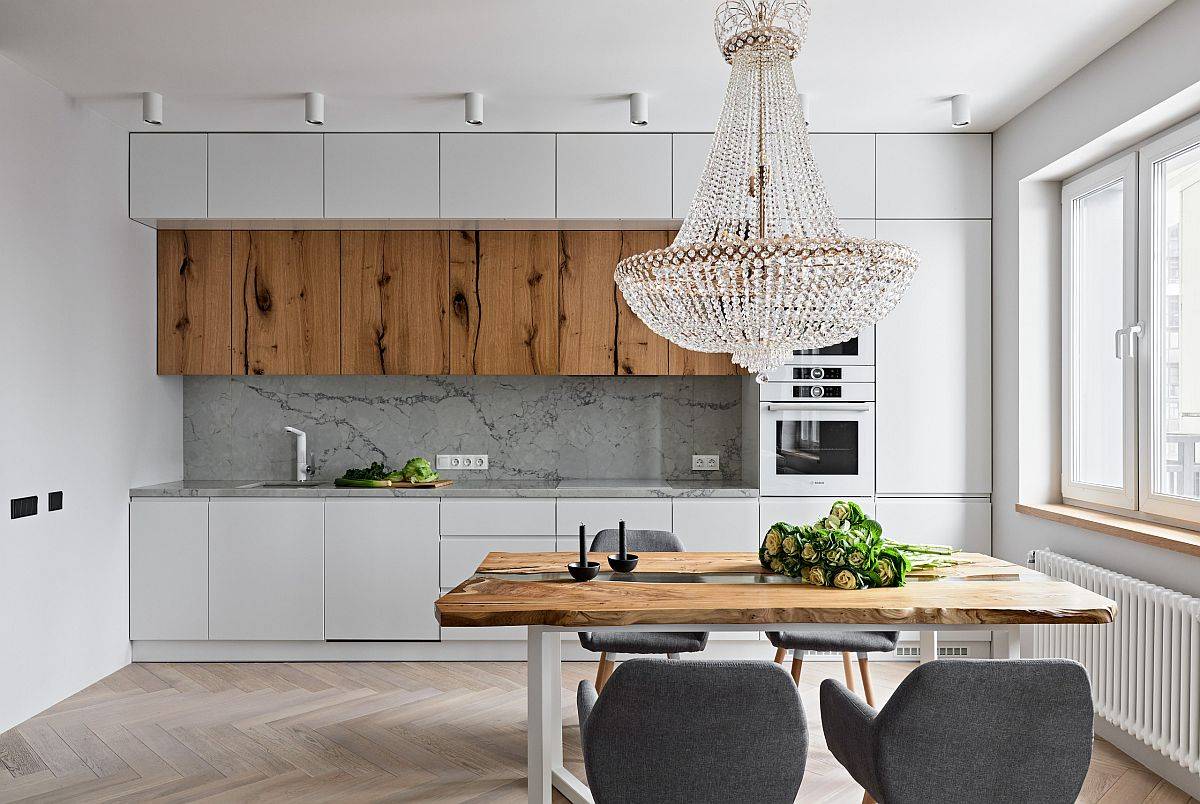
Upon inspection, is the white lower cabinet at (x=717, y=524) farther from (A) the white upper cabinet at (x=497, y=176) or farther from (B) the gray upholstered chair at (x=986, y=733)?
(B) the gray upholstered chair at (x=986, y=733)

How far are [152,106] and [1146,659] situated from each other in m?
4.32

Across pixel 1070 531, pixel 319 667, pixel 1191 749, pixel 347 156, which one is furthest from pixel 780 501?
pixel 347 156

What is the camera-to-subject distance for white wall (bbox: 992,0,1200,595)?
3.55 m

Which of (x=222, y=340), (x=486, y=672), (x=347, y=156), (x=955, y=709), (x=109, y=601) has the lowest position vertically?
(x=486, y=672)

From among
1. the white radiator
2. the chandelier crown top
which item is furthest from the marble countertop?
the chandelier crown top

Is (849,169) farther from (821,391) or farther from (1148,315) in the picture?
(1148,315)

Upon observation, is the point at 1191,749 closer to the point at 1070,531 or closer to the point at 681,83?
the point at 1070,531

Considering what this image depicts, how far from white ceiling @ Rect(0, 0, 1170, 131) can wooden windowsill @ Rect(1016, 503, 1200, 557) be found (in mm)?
1729

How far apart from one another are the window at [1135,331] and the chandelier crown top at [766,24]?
163 cm

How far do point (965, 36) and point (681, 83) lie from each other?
108 cm

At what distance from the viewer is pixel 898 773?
6.23 feet

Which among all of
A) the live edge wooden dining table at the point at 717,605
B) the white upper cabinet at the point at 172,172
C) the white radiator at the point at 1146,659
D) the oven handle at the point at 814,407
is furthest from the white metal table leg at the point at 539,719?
the white upper cabinet at the point at 172,172

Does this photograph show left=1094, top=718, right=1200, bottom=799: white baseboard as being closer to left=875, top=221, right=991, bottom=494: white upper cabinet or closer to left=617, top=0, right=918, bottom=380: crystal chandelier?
left=875, top=221, right=991, bottom=494: white upper cabinet

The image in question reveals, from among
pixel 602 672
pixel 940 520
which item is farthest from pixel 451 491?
pixel 940 520
